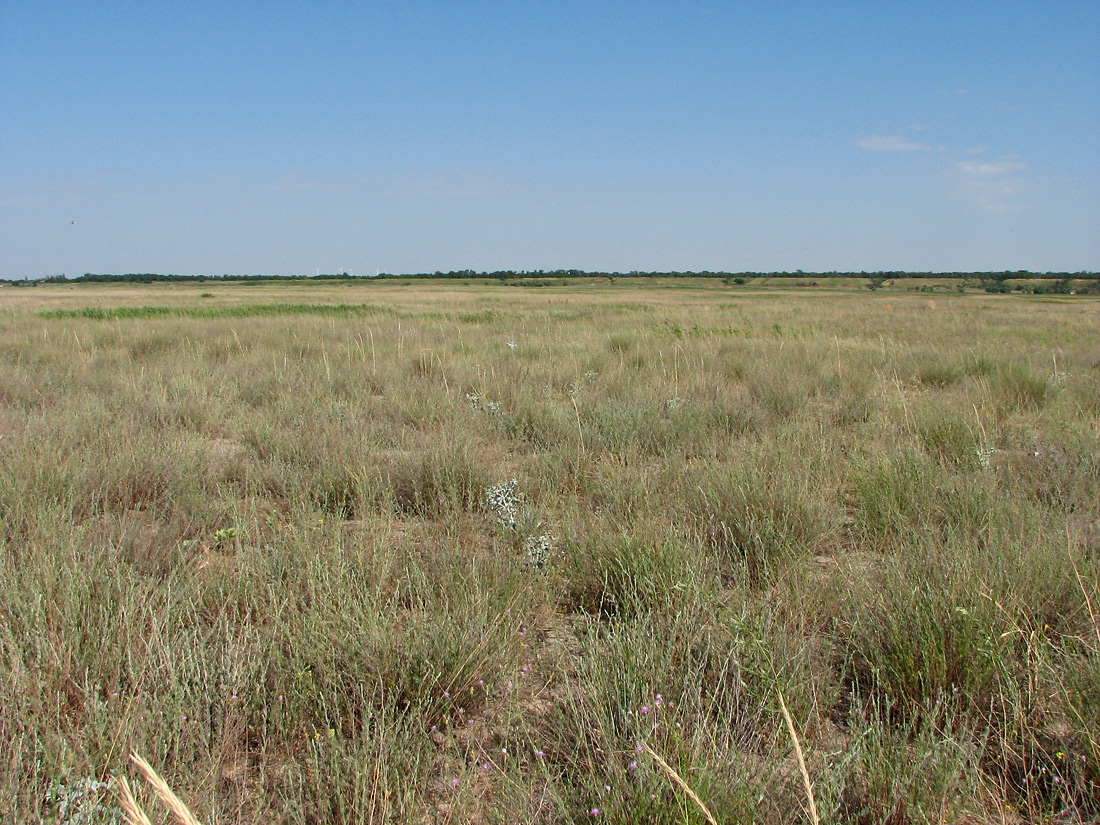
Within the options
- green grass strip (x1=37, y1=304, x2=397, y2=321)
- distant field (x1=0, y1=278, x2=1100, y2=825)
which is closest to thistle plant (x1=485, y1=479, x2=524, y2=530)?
distant field (x1=0, y1=278, x2=1100, y2=825)

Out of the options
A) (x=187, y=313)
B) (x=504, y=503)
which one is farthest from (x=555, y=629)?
(x=187, y=313)

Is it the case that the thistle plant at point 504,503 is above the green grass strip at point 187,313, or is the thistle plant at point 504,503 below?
below

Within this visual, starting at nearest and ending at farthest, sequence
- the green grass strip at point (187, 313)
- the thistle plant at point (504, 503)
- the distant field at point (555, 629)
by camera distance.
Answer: the distant field at point (555, 629), the thistle plant at point (504, 503), the green grass strip at point (187, 313)

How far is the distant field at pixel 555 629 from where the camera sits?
1613 millimetres

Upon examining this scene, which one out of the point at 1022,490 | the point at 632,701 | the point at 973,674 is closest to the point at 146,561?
the point at 632,701

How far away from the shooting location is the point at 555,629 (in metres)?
2.50

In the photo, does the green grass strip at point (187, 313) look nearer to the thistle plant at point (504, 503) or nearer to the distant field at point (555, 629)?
the distant field at point (555, 629)

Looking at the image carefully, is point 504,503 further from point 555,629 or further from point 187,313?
point 187,313

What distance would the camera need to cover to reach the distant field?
1613mm

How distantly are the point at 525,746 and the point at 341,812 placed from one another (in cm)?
54

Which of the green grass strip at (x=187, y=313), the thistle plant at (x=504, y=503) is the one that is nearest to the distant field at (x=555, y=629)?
the thistle plant at (x=504, y=503)

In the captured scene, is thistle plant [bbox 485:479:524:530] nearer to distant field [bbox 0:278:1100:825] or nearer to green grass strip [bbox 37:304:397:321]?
distant field [bbox 0:278:1100:825]

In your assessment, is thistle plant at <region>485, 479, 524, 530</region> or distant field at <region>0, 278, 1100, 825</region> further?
thistle plant at <region>485, 479, 524, 530</region>

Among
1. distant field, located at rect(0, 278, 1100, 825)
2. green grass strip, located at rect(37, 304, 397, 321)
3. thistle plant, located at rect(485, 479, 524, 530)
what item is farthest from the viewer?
green grass strip, located at rect(37, 304, 397, 321)
